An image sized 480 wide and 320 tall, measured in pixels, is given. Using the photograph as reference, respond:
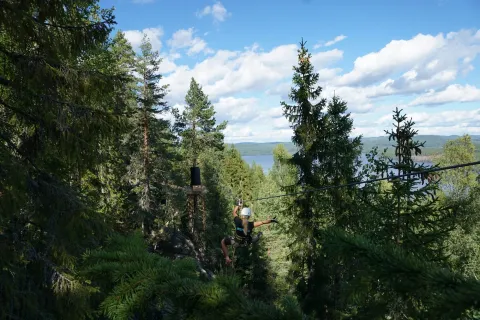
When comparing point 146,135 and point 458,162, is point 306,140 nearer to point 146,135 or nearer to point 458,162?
point 146,135

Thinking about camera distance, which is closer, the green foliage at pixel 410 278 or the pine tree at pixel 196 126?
the green foliage at pixel 410 278

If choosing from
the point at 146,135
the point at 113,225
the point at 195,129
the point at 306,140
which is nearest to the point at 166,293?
the point at 113,225

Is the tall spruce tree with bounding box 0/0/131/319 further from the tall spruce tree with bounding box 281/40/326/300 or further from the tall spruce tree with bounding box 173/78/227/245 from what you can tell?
the tall spruce tree with bounding box 173/78/227/245

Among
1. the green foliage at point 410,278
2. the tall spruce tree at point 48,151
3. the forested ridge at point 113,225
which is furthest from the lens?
the tall spruce tree at point 48,151

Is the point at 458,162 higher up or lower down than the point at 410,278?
lower down

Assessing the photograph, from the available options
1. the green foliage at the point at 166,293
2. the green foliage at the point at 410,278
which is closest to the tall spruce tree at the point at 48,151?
the green foliage at the point at 166,293

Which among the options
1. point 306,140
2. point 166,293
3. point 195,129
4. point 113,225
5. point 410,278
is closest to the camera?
point 410,278

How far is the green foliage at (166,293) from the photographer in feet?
4.27

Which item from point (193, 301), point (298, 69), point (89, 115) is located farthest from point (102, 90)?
point (298, 69)

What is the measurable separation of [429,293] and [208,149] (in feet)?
111

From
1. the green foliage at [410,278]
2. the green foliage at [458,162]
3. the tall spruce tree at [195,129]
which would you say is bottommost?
the green foliage at [458,162]

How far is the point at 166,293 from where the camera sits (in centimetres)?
157

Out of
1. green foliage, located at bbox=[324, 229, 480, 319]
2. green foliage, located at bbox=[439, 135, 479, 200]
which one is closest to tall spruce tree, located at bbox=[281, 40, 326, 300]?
green foliage, located at bbox=[324, 229, 480, 319]

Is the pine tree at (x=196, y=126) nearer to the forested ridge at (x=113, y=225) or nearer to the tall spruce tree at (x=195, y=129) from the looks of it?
the tall spruce tree at (x=195, y=129)
